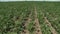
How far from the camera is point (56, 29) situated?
8.04 metres

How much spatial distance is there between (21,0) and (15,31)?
845 inches

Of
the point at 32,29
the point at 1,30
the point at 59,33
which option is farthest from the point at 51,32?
the point at 1,30

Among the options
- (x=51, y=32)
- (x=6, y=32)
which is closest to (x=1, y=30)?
(x=6, y=32)

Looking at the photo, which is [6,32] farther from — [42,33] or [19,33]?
[42,33]

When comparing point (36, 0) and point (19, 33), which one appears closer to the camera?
point (19, 33)

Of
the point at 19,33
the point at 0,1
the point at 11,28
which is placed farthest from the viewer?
the point at 0,1

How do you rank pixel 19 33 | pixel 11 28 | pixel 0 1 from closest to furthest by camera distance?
pixel 19 33
pixel 11 28
pixel 0 1

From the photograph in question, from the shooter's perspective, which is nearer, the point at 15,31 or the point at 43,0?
the point at 15,31

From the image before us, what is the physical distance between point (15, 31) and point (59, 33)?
1860 mm

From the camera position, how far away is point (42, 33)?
24.1ft

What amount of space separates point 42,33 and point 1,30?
5.76 ft

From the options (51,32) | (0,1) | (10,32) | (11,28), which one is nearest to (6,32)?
(10,32)

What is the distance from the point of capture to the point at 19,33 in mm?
7215

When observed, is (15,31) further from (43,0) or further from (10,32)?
(43,0)
